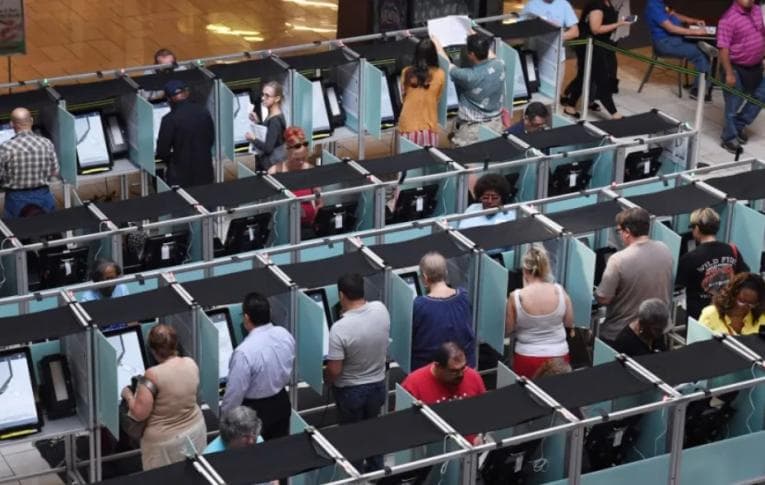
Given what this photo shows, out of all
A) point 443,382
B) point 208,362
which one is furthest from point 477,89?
point 443,382

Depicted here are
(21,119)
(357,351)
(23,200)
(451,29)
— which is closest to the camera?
(357,351)

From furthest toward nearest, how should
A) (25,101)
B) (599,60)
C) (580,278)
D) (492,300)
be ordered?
(599,60) < (25,101) < (580,278) < (492,300)

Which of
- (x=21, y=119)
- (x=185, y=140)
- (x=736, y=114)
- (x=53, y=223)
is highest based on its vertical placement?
(x=21, y=119)

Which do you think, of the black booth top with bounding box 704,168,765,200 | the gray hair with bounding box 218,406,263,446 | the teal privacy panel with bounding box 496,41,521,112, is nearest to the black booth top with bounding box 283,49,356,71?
the teal privacy panel with bounding box 496,41,521,112

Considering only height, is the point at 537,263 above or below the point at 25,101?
above

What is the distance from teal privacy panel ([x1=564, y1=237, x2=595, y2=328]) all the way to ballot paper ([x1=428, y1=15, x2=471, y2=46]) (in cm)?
429

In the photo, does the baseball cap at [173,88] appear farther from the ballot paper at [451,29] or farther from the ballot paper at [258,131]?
the ballot paper at [451,29]

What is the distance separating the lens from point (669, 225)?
38.7ft

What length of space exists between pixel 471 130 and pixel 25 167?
12.8ft

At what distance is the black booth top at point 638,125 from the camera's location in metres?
13.3

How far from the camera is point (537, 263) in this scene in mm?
10219

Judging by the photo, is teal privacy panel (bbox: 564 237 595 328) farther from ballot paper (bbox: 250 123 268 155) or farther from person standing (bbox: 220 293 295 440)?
ballot paper (bbox: 250 123 268 155)

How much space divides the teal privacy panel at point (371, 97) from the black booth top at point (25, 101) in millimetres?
2733

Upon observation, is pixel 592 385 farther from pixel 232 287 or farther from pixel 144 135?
Answer: pixel 144 135
